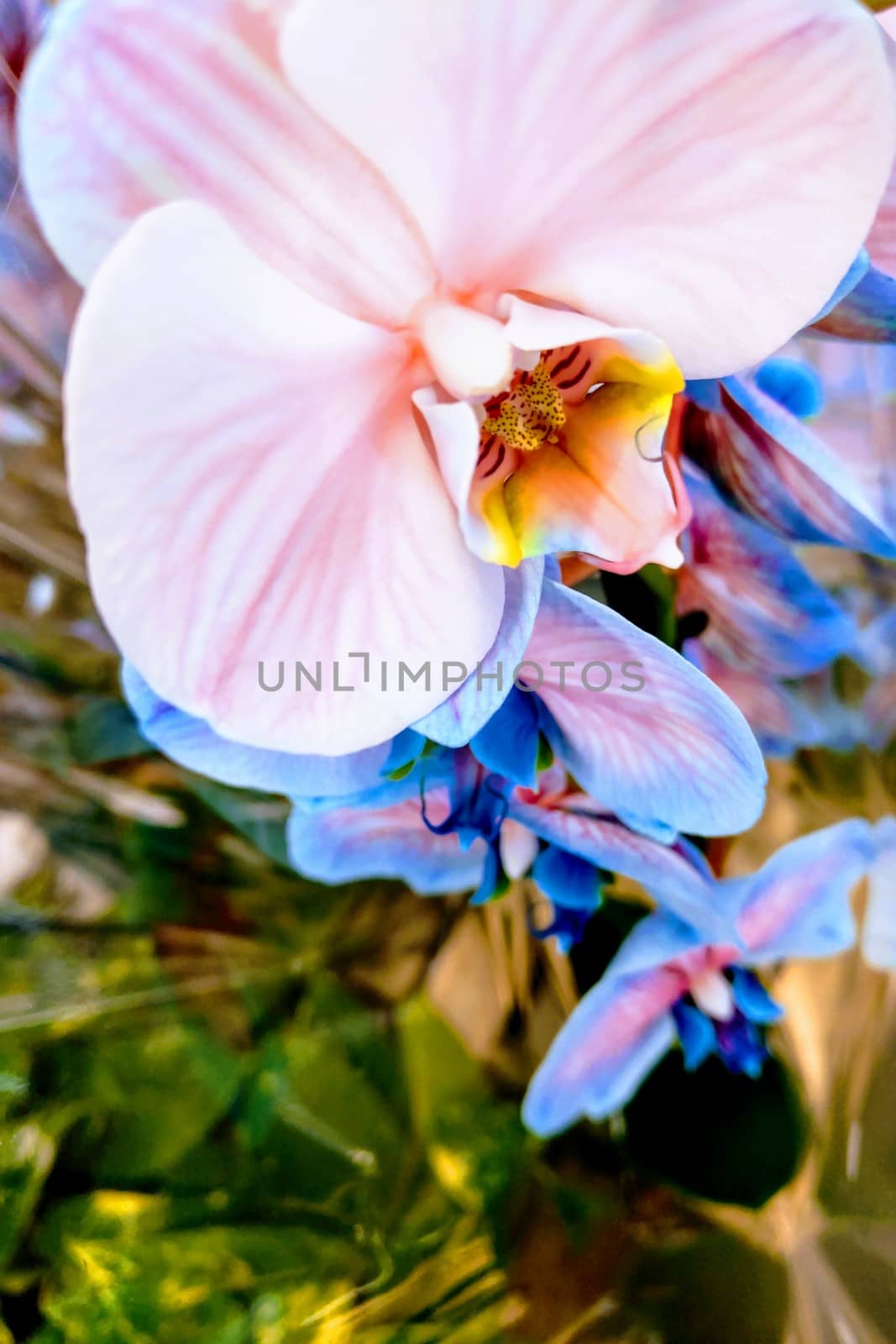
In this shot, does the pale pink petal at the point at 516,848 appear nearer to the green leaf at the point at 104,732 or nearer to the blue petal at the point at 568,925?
the blue petal at the point at 568,925

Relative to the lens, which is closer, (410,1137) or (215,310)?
(215,310)

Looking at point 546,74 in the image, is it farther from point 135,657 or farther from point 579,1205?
point 579,1205

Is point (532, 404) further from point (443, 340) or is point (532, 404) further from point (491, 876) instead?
point (491, 876)

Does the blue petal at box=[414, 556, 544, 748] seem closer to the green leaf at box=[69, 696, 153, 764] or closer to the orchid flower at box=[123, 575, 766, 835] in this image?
the orchid flower at box=[123, 575, 766, 835]

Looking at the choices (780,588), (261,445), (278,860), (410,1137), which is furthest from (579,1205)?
(261,445)

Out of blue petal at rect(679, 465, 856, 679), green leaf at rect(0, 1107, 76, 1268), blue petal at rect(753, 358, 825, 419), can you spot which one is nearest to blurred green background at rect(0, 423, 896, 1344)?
green leaf at rect(0, 1107, 76, 1268)

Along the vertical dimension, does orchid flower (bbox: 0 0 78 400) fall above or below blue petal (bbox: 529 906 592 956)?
above

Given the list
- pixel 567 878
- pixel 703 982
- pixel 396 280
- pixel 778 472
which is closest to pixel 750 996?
pixel 703 982

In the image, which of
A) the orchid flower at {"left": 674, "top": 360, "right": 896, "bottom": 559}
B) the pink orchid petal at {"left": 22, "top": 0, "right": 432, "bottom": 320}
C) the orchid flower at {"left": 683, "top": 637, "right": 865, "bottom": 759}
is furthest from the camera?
the orchid flower at {"left": 683, "top": 637, "right": 865, "bottom": 759}
